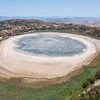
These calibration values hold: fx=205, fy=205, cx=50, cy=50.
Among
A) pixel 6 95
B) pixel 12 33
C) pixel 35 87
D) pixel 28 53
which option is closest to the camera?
pixel 6 95

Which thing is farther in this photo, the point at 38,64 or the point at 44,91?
the point at 38,64

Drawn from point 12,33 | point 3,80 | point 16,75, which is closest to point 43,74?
point 16,75

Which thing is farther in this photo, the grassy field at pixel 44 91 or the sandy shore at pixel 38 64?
the sandy shore at pixel 38 64

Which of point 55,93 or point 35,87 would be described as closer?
point 55,93

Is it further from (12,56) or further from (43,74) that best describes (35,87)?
(12,56)

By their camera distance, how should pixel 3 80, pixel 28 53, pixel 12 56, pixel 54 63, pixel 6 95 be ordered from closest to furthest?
pixel 6 95
pixel 3 80
pixel 54 63
pixel 12 56
pixel 28 53

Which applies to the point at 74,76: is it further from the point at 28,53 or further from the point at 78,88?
the point at 28,53

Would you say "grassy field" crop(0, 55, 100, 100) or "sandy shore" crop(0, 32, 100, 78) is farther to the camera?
"sandy shore" crop(0, 32, 100, 78)

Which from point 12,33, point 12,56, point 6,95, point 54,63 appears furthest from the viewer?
point 12,33

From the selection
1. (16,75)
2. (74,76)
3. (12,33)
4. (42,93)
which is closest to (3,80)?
(16,75)
